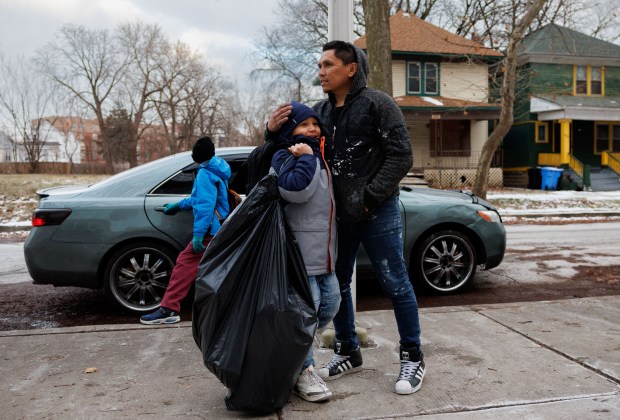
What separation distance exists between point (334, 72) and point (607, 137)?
32.1 m

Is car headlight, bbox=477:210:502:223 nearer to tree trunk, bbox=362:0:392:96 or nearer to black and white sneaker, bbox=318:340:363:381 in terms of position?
black and white sneaker, bbox=318:340:363:381

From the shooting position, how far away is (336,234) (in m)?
3.23

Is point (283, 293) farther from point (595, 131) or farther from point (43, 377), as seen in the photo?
point (595, 131)

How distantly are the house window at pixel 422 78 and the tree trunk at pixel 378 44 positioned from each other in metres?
18.2

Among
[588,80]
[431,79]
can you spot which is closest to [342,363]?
[431,79]

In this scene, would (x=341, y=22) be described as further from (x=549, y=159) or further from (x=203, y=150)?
(x=549, y=159)

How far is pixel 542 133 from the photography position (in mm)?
30406

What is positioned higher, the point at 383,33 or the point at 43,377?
the point at 383,33

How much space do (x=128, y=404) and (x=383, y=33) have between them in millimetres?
8576

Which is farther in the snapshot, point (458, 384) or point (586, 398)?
point (458, 384)

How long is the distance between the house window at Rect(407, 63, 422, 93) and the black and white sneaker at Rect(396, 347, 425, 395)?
84.8 ft

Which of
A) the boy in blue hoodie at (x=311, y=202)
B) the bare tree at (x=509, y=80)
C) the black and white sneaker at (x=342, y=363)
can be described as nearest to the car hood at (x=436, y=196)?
the black and white sneaker at (x=342, y=363)

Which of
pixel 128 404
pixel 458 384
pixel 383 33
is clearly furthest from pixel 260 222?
pixel 383 33

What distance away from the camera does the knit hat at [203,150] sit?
4793 millimetres
